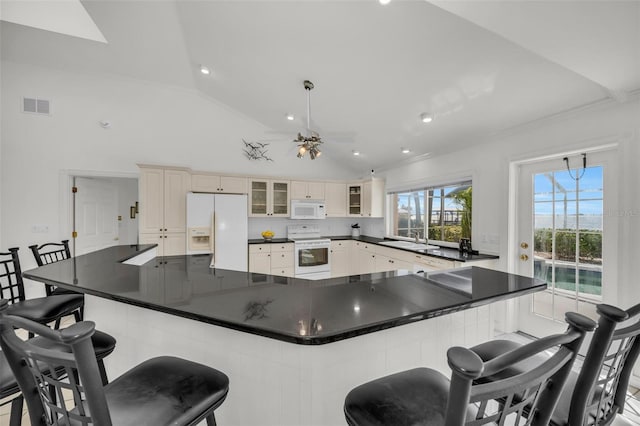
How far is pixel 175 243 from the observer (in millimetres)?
4082

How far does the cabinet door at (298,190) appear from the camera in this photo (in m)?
5.05

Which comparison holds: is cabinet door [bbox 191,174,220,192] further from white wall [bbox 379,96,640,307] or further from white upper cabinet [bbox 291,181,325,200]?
white wall [bbox 379,96,640,307]

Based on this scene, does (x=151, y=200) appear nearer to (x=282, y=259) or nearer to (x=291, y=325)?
(x=282, y=259)

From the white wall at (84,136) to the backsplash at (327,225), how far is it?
4.07ft

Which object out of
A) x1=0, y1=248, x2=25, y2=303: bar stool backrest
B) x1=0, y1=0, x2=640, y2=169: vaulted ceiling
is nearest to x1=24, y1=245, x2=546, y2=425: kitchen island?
x1=0, y1=248, x2=25, y2=303: bar stool backrest

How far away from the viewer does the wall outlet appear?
3.60 m

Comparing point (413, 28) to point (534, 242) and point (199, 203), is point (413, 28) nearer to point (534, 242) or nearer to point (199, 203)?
point (534, 242)

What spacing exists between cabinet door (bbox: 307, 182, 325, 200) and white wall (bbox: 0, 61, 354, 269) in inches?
60.6

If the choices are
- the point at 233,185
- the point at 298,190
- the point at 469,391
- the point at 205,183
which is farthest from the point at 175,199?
the point at 469,391

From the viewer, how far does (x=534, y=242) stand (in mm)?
2842

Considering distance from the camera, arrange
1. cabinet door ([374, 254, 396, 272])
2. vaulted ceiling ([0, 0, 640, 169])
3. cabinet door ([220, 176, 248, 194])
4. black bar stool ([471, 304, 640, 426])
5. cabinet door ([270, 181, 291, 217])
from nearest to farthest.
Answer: black bar stool ([471, 304, 640, 426]), vaulted ceiling ([0, 0, 640, 169]), cabinet door ([374, 254, 396, 272]), cabinet door ([220, 176, 248, 194]), cabinet door ([270, 181, 291, 217])

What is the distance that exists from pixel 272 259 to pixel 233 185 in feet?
4.88

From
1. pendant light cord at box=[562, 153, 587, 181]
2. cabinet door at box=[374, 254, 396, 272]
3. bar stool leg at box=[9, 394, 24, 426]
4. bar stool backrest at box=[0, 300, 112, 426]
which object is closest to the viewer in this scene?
bar stool backrest at box=[0, 300, 112, 426]

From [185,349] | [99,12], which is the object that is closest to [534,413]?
[185,349]
